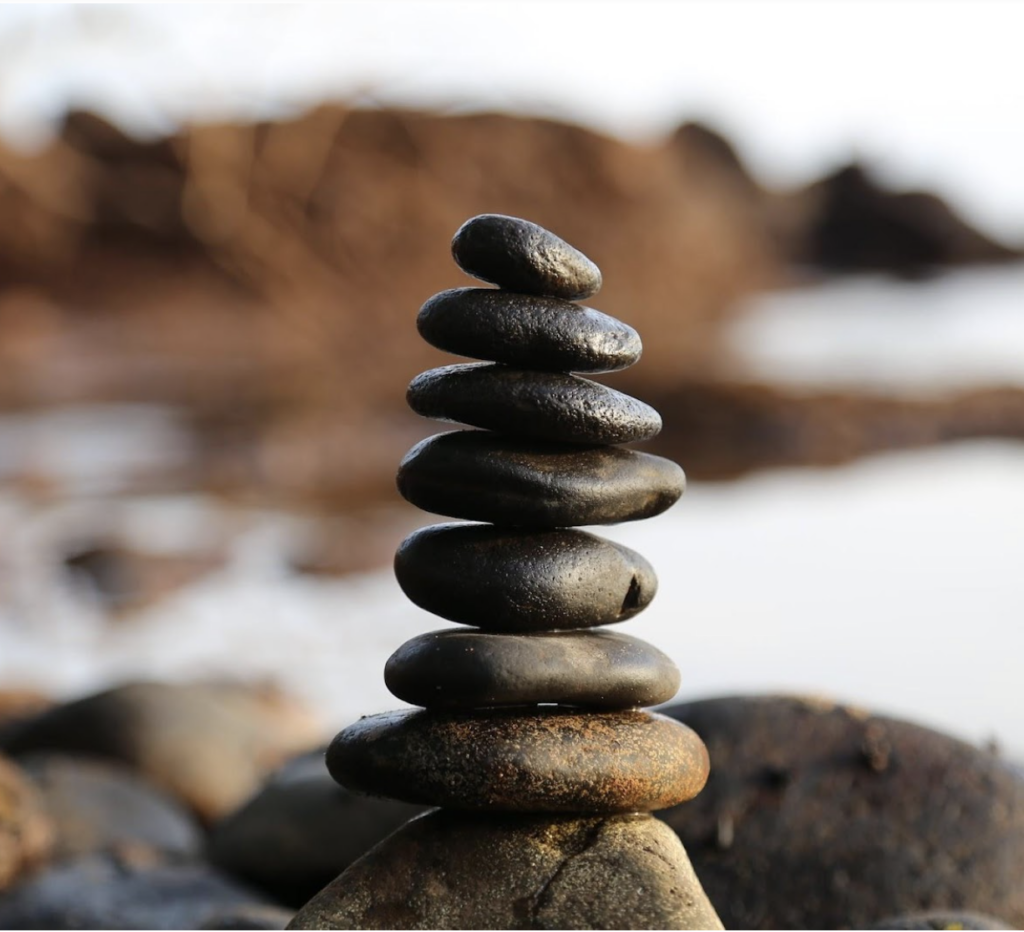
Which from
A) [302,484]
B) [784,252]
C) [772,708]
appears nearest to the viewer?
[772,708]

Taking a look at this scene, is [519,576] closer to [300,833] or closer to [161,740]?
[300,833]

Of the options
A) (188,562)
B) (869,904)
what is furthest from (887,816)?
(188,562)

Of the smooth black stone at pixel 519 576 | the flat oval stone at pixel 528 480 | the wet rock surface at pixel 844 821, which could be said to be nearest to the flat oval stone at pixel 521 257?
the flat oval stone at pixel 528 480

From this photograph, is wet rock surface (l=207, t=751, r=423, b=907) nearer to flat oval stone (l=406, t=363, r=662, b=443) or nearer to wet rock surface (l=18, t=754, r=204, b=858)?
wet rock surface (l=18, t=754, r=204, b=858)

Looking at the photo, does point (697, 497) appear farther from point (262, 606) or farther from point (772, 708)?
point (772, 708)

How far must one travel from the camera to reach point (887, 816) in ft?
11.6

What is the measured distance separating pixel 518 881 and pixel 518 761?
24 centimetres

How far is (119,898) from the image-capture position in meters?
3.78

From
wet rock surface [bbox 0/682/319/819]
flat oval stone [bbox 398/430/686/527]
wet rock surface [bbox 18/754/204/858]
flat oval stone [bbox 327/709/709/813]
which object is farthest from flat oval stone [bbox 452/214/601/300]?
wet rock surface [bbox 0/682/319/819]

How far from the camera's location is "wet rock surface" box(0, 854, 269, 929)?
3.67 metres

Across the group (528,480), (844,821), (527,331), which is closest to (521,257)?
(527,331)

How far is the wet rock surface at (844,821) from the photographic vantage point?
3.41m

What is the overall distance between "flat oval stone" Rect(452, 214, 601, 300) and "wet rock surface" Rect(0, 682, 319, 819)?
10.6 ft

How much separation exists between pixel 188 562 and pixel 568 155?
1845 cm
